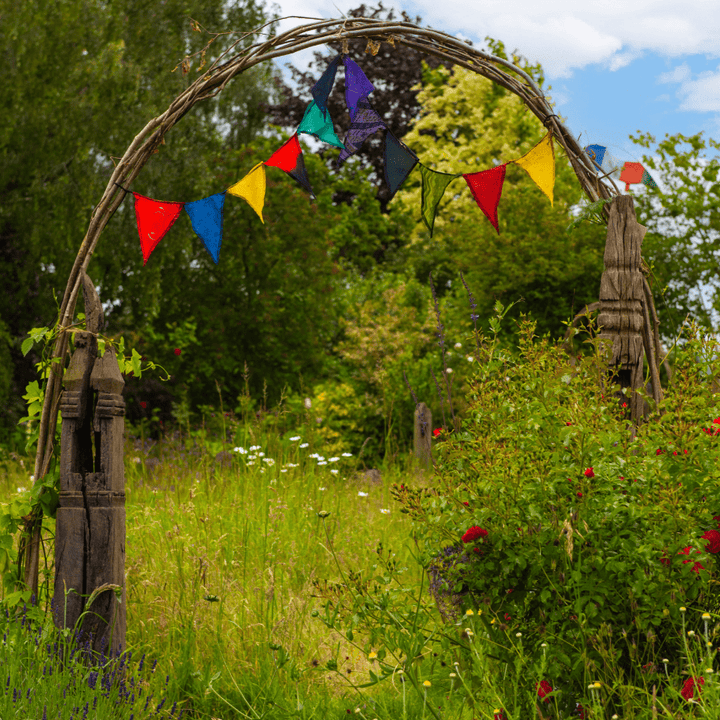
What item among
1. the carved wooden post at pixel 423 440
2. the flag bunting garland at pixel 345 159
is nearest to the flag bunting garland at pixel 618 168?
the flag bunting garland at pixel 345 159

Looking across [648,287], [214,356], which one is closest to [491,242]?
[214,356]

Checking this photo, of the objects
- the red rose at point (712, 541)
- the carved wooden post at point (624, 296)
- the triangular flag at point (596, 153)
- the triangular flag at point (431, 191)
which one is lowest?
the red rose at point (712, 541)

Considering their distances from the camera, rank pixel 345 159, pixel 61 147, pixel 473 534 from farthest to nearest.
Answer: pixel 61 147 < pixel 345 159 < pixel 473 534

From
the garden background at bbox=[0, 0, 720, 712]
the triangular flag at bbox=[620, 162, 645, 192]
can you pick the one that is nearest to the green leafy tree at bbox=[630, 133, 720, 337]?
the garden background at bbox=[0, 0, 720, 712]

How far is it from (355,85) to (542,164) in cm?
82

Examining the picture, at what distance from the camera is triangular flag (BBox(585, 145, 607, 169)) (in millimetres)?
2994

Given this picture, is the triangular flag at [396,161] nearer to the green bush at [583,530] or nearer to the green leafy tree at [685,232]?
the green bush at [583,530]

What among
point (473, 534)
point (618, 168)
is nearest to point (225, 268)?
point (618, 168)

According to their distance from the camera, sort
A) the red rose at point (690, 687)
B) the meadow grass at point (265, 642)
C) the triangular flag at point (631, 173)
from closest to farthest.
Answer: the red rose at point (690, 687) → the meadow grass at point (265, 642) → the triangular flag at point (631, 173)

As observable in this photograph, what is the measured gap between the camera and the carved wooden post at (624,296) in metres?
2.85

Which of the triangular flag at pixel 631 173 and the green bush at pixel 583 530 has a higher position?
the triangular flag at pixel 631 173

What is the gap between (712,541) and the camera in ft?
6.47

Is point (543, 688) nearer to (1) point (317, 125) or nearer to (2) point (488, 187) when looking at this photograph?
(2) point (488, 187)

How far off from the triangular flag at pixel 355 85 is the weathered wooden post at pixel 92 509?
133cm
